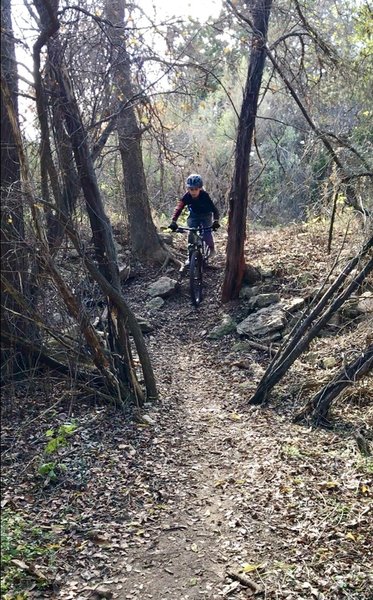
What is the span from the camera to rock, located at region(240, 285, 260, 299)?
32.8 feet

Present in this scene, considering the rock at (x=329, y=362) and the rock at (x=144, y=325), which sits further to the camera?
the rock at (x=144, y=325)

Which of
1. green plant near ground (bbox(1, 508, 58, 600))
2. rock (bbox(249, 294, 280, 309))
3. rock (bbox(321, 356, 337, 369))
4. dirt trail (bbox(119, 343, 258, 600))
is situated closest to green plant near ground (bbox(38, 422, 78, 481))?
green plant near ground (bbox(1, 508, 58, 600))

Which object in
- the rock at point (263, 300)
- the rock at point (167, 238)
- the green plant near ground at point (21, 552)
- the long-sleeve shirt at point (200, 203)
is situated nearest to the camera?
the green plant near ground at point (21, 552)

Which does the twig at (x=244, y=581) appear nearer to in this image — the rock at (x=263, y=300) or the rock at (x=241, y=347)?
the rock at (x=241, y=347)

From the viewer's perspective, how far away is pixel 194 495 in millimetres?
4922

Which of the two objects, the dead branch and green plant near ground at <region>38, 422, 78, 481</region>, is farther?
the dead branch

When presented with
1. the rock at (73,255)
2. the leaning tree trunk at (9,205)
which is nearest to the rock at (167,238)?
the rock at (73,255)

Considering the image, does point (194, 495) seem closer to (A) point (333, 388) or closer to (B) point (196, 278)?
(A) point (333, 388)

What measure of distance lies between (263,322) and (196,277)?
177 cm

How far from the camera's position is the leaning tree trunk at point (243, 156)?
8672 millimetres

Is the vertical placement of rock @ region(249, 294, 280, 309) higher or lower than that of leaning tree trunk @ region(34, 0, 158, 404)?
lower

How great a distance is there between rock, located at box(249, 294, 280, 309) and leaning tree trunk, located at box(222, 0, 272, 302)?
1.84ft

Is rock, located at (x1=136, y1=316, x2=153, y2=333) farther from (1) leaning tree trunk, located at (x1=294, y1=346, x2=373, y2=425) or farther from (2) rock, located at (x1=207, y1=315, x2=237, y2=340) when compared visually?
(1) leaning tree trunk, located at (x1=294, y1=346, x2=373, y2=425)

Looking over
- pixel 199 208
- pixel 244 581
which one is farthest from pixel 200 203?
pixel 244 581
